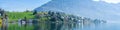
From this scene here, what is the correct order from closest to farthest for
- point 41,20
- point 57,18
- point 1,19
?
point 1,19, point 57,18, point 41,20

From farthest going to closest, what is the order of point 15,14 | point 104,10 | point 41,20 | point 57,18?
point 104,10, point 15,14, point 41,20, point 57,18

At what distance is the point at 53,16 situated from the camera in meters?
74.3

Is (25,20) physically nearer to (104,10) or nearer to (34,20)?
(34,20)

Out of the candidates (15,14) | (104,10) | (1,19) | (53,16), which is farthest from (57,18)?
(104,10)

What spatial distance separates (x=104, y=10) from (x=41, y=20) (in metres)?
123

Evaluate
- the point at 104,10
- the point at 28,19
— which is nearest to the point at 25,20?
the point at 28,19

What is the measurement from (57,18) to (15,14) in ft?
56.7

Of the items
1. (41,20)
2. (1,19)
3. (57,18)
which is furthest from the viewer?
(41,20)

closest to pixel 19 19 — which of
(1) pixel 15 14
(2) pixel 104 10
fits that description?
(1) pixel 15 14

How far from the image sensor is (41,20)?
257ft

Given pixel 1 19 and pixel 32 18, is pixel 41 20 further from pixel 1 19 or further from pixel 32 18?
pixel 1 19

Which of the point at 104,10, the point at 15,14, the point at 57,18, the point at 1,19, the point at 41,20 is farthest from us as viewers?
the point at 104,10

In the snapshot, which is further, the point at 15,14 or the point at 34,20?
the point at 15,14

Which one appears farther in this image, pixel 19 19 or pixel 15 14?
pixel 15 14
